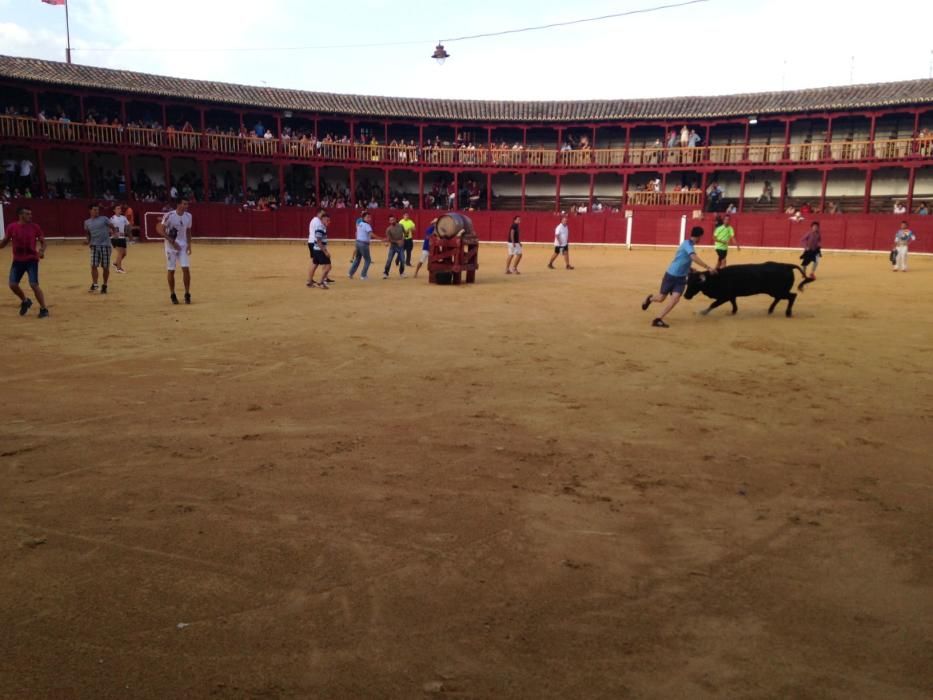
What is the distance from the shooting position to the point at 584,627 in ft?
8.73

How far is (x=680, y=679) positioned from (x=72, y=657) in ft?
6.72

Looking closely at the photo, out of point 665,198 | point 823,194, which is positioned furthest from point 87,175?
point 823,194

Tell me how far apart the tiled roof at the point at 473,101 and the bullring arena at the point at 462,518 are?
27.0m

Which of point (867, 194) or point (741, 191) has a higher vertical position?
point (741, 191)

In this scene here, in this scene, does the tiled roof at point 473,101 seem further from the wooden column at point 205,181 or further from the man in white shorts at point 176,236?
the man in white shorts at point 176,236

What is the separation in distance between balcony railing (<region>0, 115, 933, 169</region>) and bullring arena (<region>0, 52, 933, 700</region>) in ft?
79.7

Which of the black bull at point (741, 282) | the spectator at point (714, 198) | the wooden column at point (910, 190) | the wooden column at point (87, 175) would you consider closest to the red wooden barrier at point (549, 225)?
the spectator at point (714, 198)

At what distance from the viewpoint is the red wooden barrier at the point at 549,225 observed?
1097 inches

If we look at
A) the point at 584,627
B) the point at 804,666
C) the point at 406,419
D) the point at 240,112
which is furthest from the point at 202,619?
the point at 240,112

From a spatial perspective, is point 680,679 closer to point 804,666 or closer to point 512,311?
point 804,666

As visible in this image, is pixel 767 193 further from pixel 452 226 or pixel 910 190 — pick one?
pixel 452 226

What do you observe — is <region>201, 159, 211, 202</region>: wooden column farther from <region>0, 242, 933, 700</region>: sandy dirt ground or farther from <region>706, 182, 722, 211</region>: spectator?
<region>0, 242, 933, 700</region>: sandy dirt ground

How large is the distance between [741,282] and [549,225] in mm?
25401

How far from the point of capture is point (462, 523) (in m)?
3.54
